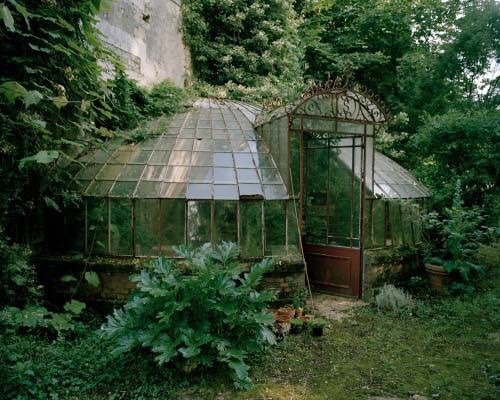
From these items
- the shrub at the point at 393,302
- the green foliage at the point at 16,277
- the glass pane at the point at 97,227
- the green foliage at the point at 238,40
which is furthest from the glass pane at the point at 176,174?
the green foliage at the point at 238,40

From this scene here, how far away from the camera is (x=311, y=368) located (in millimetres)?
5723

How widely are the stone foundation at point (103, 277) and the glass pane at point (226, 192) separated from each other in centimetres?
116

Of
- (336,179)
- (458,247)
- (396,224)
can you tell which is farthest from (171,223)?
(458,247)

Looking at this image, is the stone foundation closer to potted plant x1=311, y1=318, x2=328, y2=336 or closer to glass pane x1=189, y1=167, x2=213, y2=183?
potted plant x1=311, y1=318, x2=328, y2=336

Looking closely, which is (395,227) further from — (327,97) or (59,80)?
(59,80)

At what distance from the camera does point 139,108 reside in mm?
9320

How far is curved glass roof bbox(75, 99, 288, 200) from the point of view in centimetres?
762

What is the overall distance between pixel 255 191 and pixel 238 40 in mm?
7993

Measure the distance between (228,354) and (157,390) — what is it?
905 millimetres

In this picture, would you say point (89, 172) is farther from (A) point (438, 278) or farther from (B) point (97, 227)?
(A) point (438, 278)

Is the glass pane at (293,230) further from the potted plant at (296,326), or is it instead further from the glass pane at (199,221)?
the glass pane at (199,221)

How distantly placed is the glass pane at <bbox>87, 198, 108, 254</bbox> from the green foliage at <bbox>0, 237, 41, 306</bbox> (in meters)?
1.05

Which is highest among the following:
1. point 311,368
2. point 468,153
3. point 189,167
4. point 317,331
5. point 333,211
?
point 468,153

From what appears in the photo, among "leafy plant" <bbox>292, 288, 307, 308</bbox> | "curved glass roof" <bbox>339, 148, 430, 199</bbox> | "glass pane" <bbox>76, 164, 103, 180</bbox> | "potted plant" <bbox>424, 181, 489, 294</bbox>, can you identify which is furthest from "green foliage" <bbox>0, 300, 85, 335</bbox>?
"potted plant" <bbox>424, 181, 489, 294</bbox>
